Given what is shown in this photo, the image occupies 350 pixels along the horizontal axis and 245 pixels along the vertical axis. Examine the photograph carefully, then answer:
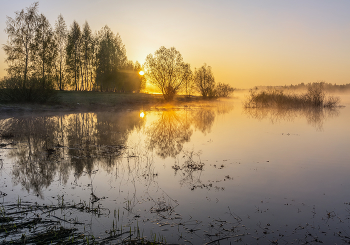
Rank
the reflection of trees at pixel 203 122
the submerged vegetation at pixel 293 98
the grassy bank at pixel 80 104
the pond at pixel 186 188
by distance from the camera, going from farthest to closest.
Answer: the submerged vegetation at pixel 293 98 → the grassy bank at pixel 80 104 → the reflection of trees at pixel 203 122 → the pond at pixel 186 188

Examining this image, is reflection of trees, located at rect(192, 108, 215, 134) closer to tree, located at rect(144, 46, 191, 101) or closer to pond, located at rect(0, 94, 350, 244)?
pond, located at rect(0, 94, 350, 244)

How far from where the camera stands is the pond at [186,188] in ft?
16.4

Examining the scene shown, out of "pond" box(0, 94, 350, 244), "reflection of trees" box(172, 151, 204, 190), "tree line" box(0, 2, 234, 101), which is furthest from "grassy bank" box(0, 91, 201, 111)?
"reflection of trees" box(172, 151, 204, 190)

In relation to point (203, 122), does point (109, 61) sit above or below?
above

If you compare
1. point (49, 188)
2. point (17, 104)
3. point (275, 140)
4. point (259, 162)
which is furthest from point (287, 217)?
point (17, 104)

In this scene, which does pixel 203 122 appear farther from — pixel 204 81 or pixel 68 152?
pixel 204 81

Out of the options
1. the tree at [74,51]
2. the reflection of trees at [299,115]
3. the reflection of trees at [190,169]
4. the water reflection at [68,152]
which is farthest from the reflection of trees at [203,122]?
the tree at [74,51]

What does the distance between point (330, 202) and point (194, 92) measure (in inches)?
2532

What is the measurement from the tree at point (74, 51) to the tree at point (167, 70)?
1743cm

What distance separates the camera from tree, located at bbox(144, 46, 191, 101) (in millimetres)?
52031

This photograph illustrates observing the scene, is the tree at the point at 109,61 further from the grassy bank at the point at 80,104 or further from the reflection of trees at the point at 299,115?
the reflection of trees at the point at 299,115

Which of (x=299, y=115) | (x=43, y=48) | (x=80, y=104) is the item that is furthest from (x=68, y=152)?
(x=43, y=48)

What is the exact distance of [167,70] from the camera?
52.3 meters

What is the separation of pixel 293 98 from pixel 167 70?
25.5 m
